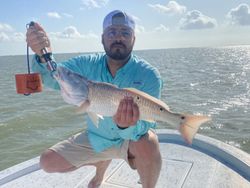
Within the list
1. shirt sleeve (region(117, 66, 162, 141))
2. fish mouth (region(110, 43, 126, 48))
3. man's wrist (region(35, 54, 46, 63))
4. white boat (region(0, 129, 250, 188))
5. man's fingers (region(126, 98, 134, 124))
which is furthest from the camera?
white boat (region(0, 129, 250, 188))

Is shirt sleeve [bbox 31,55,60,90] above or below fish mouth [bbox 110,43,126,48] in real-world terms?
below

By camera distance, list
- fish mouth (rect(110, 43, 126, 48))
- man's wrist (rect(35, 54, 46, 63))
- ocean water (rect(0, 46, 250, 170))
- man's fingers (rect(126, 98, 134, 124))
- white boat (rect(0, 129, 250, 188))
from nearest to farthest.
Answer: man's fingers (rect(126, 98, 134, 124))
man's wrist (rect(35, 54, 46, 63))
fish mouth (rect(110, 43, 126, 48))
white boat (rect(0, 129, 250, 188))
ocean water (rect(0, 46, 250, 170))

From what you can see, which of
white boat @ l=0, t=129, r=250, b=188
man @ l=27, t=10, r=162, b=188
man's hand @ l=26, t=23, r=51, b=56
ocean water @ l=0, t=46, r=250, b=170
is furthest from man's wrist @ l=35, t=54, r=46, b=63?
ocean water @ l=0, t=46, r=250, b=170

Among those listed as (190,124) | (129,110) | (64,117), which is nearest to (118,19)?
(129,110)

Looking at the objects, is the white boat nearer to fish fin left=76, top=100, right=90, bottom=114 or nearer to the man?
the man

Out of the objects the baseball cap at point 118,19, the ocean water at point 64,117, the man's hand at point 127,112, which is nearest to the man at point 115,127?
the baseball cap at point 118,19

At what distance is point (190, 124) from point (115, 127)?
0.96 m

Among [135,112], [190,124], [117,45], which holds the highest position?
[117,45]

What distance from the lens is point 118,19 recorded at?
3840 mm

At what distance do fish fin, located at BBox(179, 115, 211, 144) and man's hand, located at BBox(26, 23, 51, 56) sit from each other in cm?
146

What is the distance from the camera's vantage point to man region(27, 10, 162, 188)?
11.7ft

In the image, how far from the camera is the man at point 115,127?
3578 millimetres

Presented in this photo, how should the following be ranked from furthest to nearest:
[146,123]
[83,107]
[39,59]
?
[146,123] < [39,59] < [83,107]

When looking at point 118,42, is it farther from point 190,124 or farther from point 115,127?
point 190,124
